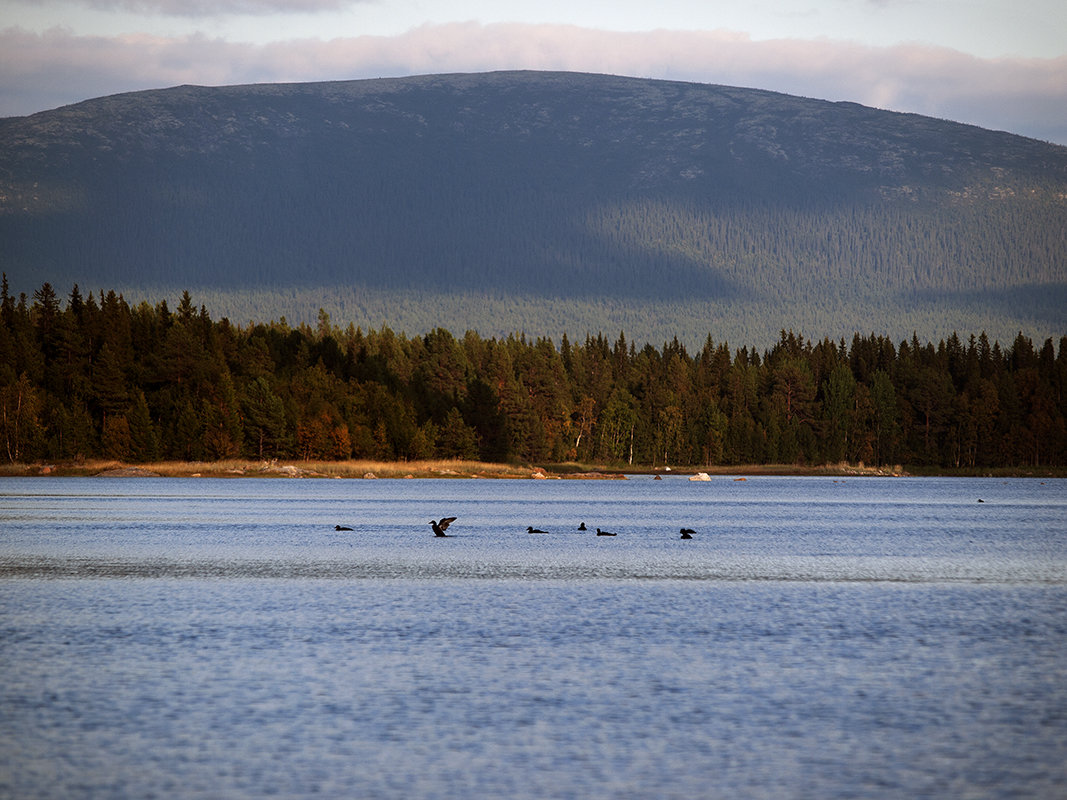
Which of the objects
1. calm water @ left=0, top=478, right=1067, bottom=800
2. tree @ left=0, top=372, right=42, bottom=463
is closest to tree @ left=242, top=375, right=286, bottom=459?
tree @ left=0, top=372, right=42, bottom=463

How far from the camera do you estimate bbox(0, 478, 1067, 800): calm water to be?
16359mm

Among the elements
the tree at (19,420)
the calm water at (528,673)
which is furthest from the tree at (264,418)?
the calm water at (528,673)

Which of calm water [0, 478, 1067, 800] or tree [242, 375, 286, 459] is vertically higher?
tree [242, 375, 286, 459]

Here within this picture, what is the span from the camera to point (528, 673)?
23.3 meters

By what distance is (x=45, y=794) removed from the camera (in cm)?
1530

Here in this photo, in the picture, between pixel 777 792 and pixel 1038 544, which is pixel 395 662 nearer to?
pixel 777 792

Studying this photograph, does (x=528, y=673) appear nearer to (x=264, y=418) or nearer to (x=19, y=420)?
(x=19, y=420)

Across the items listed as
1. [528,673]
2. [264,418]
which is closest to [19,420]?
[264,418]

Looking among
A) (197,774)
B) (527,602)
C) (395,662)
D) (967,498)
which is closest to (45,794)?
(197,774)

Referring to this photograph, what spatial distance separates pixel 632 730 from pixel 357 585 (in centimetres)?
2072

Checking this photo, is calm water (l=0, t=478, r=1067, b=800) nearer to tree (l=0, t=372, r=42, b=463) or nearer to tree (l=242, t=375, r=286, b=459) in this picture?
tree (l=0, t=372, r=42, b=463)

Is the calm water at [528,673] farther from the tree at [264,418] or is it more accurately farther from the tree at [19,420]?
the tree at [264,418]

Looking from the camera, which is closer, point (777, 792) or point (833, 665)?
point (777, 792)

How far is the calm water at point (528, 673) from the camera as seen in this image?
644 inches
